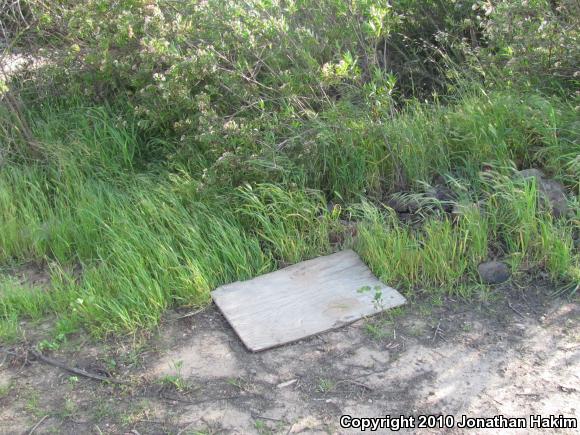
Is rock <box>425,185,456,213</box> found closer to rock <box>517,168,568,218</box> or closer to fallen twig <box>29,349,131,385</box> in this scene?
rock <box>517,168,568,218</box>

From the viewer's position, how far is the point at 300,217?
515cm

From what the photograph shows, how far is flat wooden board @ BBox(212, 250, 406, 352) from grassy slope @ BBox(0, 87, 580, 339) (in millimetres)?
114

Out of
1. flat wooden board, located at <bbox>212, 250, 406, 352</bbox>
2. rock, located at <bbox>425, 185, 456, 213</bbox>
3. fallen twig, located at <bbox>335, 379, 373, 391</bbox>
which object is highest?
rock, located at <bbox>425, 185, 456, 213</bbox>

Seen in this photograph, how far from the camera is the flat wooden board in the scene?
14.0ft

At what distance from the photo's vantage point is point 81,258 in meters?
5.20

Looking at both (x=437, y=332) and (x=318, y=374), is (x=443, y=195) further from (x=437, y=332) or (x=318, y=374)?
(x=318, y=374)

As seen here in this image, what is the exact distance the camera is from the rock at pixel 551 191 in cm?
493

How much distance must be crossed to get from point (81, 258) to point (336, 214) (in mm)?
1862

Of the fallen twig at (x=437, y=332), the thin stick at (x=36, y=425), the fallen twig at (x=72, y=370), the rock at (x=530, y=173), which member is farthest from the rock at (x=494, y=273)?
the thin stick at (x=36, y=425)

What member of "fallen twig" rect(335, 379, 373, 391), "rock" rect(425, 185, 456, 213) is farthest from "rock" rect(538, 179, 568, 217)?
"fallen twig" rect(335, 379, 373, 391)

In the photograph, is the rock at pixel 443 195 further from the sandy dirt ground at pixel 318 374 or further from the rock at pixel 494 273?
the sandy dirt ground at pixel 318 374

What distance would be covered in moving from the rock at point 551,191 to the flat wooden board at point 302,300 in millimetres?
1316

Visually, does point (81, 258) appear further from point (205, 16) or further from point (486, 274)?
point (486, 274)

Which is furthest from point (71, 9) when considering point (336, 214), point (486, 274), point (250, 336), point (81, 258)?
point (486, 274)
